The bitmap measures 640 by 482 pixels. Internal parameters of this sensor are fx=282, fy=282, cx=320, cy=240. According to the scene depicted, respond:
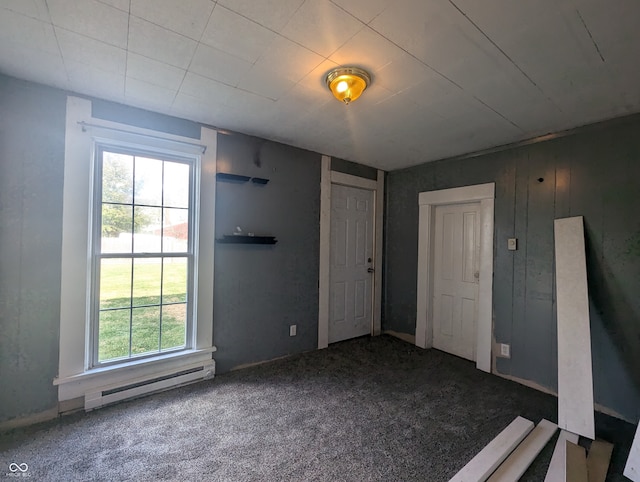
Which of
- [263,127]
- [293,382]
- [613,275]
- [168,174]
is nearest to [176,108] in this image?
[168,174]

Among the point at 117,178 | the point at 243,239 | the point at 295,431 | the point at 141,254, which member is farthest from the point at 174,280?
the point at 295,431

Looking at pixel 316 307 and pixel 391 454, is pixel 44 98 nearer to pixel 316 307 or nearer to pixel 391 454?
pixel 316 307

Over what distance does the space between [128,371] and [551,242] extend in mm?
3907

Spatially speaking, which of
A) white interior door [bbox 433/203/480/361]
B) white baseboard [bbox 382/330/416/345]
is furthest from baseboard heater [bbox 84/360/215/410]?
white interior door [bbox 433/203/480/361]

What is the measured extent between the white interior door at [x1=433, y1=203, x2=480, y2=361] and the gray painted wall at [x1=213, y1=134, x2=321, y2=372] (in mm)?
1594

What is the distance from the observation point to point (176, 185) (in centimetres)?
263

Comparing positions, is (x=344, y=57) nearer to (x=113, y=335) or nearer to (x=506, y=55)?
(x=506, y=55)

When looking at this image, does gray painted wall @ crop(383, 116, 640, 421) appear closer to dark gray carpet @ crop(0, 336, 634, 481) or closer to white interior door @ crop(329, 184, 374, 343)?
dark gray carpet @ crop(0, 336, 634, 481)

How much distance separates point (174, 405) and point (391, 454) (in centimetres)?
169

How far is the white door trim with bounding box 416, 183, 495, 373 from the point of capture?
120 inches

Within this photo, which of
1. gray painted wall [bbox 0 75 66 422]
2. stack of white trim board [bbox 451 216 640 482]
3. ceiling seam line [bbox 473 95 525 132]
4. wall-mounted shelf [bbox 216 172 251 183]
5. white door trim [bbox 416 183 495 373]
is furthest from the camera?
white door trim [bbox 416 183 495 373]

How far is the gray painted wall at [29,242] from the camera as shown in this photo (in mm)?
1938

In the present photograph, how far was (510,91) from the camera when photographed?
1.96m

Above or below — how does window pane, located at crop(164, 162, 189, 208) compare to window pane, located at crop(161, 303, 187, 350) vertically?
above
